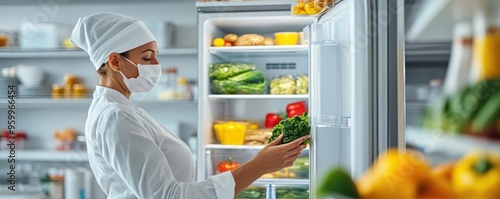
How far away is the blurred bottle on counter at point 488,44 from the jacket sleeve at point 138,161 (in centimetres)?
122

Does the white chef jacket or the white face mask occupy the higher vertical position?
the white face mask

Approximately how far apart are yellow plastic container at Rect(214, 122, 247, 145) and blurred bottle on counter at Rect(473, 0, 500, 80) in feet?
9.06

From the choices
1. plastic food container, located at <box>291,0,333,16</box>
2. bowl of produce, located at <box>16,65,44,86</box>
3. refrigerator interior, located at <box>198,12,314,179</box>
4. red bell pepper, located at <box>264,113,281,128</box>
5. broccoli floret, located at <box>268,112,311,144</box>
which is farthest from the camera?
bowl of produce, located at <box>16,65,44,86</box>

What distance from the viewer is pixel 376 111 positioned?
1.09 meters

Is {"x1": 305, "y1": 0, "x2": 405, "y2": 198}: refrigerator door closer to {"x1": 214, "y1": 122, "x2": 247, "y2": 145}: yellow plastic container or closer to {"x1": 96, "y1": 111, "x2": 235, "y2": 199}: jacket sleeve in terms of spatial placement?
{"x1": 96, "y1": 111, "x2": 235, "y2": 199}: jacket sleeve

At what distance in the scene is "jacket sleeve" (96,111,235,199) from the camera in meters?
1.52

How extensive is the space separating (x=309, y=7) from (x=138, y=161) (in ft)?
2.04

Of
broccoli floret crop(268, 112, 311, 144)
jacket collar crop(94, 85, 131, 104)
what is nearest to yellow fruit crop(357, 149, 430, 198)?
broccoli floret crop(268, 112, 311, 144)

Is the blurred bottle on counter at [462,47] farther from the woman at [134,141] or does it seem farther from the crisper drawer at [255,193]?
Result: the crisper drawer at [255,193]

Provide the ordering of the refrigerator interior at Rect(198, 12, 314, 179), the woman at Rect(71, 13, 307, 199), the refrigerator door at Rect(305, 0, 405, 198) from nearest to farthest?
the refrigerator door at Rect(305, 0, 405, 198) → the woman at Rect(71, 13, 307, 199) → the refrigerator interior at Rect(198, 12, 314, 179)

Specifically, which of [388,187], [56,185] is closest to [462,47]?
[388,187]

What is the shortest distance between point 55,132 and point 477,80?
382 centimetres

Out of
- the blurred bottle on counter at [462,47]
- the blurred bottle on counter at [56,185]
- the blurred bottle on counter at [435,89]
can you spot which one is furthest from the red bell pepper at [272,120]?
the blurred bottle on counter at [462,47]

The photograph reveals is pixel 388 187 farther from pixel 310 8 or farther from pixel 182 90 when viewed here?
pixel 182 90
